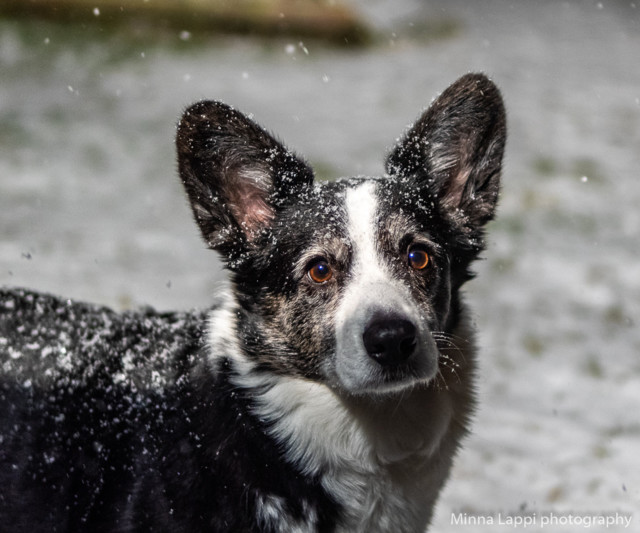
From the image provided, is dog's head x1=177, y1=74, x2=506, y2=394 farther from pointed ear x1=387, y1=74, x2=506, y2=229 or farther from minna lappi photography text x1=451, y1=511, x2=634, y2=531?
minna lappi photography text x1=451, y1=511, x2=634, y2=531

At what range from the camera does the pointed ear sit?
2973 millimetres

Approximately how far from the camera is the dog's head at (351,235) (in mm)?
2535

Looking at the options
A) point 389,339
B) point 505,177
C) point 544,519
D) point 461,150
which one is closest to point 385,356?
point 389,339

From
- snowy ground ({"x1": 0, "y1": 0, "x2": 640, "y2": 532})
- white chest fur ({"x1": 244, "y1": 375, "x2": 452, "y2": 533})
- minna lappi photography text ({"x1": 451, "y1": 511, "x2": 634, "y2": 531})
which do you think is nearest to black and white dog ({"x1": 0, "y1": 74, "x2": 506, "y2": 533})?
white chest fur ({"x1": 244, "y1": 375, "x2": 452, "y2": 533})

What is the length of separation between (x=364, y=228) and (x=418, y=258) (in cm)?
21

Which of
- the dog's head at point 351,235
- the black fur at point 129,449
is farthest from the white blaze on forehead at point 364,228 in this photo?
the black fur at point 129,449

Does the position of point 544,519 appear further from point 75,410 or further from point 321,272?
point 75,410

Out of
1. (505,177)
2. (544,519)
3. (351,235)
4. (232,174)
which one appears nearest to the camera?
(351,235)

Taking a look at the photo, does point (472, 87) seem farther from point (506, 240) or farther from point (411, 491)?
point (506, 240)

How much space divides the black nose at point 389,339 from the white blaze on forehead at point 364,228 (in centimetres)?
23

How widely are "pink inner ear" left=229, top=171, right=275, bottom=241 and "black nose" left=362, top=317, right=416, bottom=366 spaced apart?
69cm

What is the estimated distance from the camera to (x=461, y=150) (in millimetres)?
3037

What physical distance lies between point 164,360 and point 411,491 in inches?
37.8

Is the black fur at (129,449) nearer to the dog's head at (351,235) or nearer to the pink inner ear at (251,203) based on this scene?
the dog's head at (351,235)
